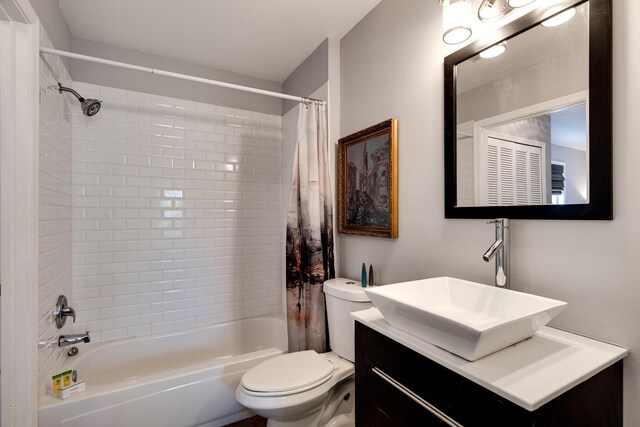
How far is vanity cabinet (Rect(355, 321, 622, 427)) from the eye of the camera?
0.69 meters

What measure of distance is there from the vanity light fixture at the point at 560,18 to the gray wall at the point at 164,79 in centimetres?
209

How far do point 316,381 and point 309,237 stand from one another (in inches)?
30.7

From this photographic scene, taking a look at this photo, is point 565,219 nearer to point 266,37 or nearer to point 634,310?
point 634,310

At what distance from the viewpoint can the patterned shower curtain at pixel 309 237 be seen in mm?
1867

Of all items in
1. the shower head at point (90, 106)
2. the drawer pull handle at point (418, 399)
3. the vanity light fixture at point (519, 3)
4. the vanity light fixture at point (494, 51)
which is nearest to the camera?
the drawer pull handle at point (418, 399)

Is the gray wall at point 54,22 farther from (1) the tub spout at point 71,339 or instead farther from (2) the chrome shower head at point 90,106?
(1) the tub spout at point 71,339

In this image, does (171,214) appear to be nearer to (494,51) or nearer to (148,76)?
(148,76)

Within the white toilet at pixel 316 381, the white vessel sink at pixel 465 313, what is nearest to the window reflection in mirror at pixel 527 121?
the white vessel sink at pixel 465 313

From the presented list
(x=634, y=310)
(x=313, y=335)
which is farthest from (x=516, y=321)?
(x=313, y=335)

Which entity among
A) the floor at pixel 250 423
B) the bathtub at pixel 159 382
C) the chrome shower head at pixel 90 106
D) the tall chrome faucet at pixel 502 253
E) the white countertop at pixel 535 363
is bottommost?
the floor at pixel 250 423

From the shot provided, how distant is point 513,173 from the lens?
1.12 meters

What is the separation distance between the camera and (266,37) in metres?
2.08

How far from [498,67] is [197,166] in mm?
2074

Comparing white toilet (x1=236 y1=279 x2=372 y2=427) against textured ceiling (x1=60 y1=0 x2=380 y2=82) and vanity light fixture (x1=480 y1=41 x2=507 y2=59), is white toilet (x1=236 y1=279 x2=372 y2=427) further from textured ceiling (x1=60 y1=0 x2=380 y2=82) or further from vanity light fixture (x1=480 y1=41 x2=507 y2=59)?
textured ceiling (x1=60 y1=0 x2=380 y2=82)
